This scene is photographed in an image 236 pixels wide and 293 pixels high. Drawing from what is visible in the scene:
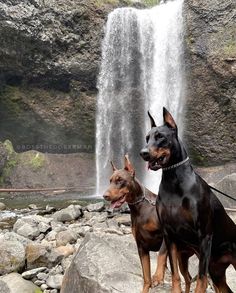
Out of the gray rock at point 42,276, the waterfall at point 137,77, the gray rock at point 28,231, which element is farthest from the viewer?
the waterfall at point 137,77

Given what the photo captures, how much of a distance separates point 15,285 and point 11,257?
0.87m

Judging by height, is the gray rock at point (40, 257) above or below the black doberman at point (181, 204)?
below

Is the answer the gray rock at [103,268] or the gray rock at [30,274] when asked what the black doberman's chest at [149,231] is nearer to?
the gray rock at [103,268]

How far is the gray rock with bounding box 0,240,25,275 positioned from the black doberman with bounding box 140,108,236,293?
16.2 feet

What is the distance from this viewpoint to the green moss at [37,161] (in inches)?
1131

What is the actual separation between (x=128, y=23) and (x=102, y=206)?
15.9 meters

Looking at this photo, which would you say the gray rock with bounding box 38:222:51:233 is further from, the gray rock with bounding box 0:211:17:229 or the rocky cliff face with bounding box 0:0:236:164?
the rocky cliff face with bounding box 0:0:236:164

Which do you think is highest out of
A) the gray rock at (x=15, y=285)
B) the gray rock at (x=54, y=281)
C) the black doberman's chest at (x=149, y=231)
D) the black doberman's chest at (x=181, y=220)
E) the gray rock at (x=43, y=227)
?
the black doberman's chest at (x=181, y=220)

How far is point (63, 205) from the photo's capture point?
19250 millimetres

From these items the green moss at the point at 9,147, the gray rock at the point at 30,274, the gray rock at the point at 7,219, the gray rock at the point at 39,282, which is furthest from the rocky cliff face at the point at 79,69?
the gray rock at the point at 39,282

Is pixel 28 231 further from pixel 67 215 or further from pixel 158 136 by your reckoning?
pixel 158 136

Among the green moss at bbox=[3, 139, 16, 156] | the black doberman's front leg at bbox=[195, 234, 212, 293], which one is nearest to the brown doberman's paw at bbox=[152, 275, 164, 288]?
the black doberman's front leg at bbox=[195, 234, 212, 293]

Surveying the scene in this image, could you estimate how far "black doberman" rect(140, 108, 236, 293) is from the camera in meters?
3.44

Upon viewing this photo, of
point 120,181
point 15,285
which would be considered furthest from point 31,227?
point 120,181
